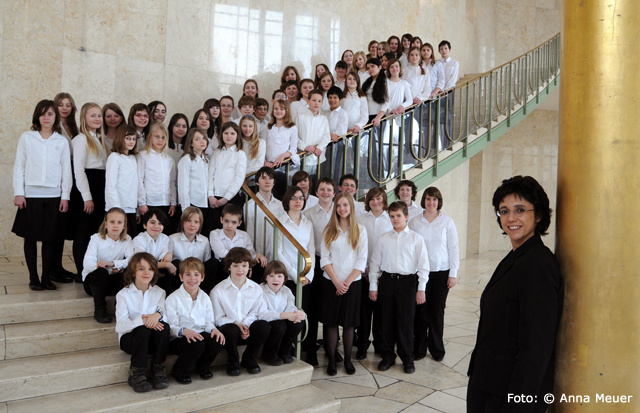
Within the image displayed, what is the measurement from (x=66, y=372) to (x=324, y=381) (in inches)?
75.5

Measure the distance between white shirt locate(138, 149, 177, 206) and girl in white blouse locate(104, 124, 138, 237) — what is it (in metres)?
0.08

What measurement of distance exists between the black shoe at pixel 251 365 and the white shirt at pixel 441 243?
193cm

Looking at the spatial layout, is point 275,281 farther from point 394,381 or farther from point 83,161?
point 83,161

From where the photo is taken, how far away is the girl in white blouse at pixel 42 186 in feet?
13.3

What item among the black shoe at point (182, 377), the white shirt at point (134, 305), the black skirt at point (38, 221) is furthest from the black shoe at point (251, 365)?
the black skirt at point (38, 221)

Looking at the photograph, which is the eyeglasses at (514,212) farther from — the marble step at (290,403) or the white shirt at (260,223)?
the white shirt at (260,223)

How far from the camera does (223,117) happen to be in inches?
224

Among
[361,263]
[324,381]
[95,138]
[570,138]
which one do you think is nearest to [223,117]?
[95,138]

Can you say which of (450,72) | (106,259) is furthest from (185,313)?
(450,72)

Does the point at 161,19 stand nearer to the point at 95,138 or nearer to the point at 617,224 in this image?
the point at 95,138

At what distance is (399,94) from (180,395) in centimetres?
462

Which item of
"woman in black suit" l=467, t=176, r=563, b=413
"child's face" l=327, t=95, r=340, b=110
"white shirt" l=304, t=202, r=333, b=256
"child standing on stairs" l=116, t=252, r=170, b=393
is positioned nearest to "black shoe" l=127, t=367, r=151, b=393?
"child standing on stairs" l=116, t=252, r=170, b=393

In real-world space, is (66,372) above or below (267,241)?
below

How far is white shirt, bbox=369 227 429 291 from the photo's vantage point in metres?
4.37
